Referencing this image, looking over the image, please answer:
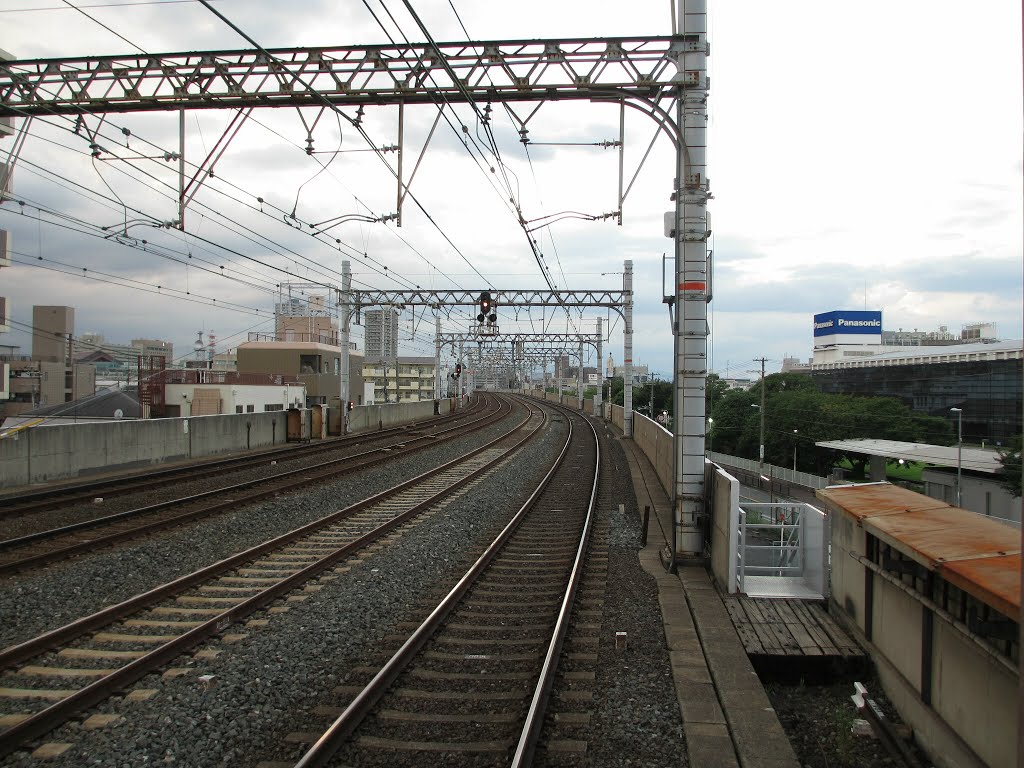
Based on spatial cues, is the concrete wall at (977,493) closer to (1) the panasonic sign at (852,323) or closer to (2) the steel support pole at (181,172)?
(2) the steel support pole at (181,172)

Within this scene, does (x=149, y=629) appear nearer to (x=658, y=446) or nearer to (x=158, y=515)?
(x=158, y=515)

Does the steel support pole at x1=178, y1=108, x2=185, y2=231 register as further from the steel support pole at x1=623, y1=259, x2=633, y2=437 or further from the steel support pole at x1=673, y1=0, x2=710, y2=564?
the steel support pole at x1=623, y1=259, x2=633, y2=437

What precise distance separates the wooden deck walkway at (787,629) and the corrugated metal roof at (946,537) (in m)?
1.06

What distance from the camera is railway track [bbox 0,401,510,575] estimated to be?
332 inches

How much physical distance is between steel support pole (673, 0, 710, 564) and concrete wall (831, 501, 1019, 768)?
2.55 metres

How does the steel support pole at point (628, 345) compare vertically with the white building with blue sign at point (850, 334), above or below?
below

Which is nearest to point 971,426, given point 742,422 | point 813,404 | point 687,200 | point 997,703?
point 813,404

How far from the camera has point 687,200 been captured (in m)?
8.66

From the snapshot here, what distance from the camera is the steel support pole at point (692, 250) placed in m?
8.62

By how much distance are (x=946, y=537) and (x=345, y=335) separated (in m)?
23.7

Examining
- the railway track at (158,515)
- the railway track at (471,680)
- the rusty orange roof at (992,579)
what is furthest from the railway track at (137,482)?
the rusty orange roof at (992,579)

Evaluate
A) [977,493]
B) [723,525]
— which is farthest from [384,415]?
[977,493]

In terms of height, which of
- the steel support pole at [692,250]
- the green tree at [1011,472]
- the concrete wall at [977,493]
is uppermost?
the steel support pole at [692,250]

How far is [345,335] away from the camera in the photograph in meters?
26.4
